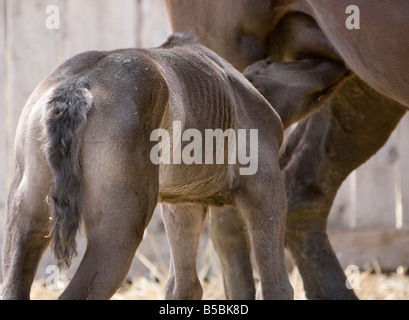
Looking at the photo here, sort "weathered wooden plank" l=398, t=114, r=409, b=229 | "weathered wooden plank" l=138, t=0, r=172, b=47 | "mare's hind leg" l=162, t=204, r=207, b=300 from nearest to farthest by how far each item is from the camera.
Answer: "mare's hind leg" l=162, t=204, r=207, b=300, "weathered wooden plank" l=138, t=0, r=172, b=47, "weathered wooden plank" l=398, t=114, r=409, b=229

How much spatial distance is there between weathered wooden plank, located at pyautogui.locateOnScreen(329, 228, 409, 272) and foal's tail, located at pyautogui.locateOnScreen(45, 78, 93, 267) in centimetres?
292

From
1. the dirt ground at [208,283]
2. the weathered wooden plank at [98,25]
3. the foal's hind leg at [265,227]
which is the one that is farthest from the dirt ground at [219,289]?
the foal's hind leg at [265,227]

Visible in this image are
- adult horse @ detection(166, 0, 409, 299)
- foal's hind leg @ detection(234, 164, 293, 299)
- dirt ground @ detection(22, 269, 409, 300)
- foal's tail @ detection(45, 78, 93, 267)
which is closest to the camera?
foal's tail @ detection(45, 78, 93, 267)

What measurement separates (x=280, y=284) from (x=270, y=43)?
1.19 m

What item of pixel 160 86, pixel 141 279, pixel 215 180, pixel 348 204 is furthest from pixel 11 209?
pixel 348 204

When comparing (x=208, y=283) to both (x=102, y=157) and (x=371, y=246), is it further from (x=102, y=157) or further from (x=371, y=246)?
(x=102, y=157)

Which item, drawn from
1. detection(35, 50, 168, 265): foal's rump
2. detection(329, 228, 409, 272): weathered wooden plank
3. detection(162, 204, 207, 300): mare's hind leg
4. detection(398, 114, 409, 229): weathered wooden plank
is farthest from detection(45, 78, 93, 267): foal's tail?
detection(398, 114, 409, 229): weathered wooden plank

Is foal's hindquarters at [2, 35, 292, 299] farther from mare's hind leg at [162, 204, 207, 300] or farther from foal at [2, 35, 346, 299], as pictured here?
mare's hind leg at [162, 204, 207, 300]

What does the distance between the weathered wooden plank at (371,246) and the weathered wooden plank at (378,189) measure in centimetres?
6

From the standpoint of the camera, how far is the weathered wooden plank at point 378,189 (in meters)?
4.64

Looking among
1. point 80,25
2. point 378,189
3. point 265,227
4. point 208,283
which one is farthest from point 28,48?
point 265,227

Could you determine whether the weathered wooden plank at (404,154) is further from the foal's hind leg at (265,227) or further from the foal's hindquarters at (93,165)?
the foal's hindquarters at (93,165)

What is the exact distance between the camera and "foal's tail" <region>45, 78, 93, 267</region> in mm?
1809

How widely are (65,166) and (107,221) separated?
15 cm
